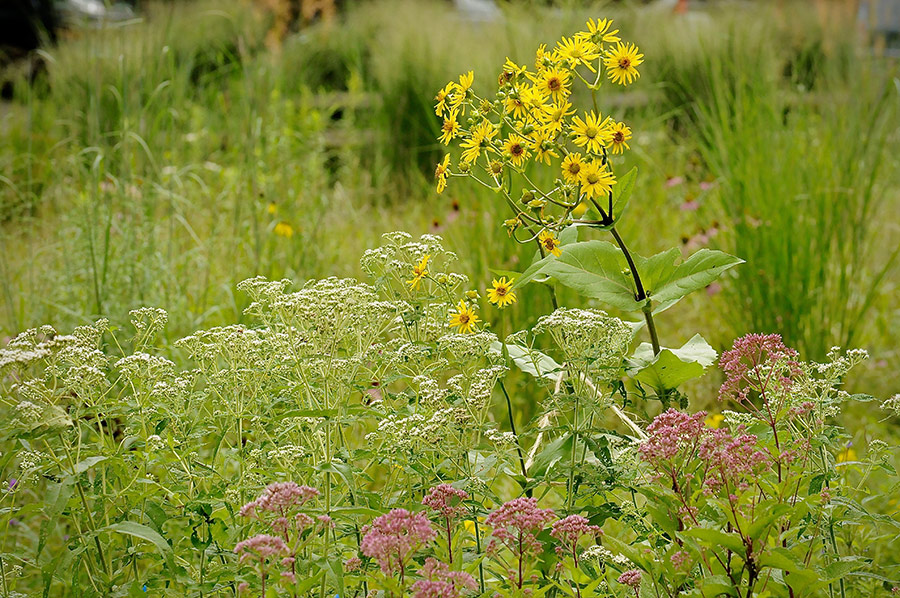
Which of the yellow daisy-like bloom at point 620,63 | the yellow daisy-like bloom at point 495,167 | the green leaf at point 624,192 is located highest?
the yellow daisy-like bloom at point 620,63

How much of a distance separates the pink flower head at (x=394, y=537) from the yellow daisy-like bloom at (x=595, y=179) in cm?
71

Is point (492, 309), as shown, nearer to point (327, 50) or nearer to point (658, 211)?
point (658, 211)

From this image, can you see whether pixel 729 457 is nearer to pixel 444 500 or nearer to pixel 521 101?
pixel 444 500

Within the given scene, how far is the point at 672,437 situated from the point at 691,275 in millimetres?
533

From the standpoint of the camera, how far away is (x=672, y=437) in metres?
1.25

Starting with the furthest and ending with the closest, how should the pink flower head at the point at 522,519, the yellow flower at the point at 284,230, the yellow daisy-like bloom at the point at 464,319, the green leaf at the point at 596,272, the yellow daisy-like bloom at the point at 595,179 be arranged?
1. the yellow flower at the point at 284,230
2. the yellow daisy-like bloom at the point at 464,319
3. the green leaf at the point at 596,272
4. the yellow daisy-like bloom at the point at 595,179
5. the pink flower head at the point at 522,519

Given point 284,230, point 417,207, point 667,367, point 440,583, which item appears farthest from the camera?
point 417,207

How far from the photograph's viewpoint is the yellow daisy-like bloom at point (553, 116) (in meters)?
1.65

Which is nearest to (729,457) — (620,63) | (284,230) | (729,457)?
(729,457)

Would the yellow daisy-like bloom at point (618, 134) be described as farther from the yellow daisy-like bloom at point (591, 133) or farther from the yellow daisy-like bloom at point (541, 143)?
the yellow daisy-like bloom at point (541, 143)

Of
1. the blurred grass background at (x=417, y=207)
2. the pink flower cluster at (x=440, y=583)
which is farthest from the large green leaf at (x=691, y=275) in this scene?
the blurred grass background at (x=417, y=207)

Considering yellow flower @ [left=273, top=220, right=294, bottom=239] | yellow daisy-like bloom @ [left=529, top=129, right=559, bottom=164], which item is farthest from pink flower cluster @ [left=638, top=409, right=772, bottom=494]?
yellow flower @ [left=273, top=220, right=294, bottom=239]

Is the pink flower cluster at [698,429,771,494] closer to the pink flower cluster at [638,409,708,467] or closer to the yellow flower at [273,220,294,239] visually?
the pink flower cluster at [638,409,708,467]

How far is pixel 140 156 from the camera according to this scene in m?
4.22
